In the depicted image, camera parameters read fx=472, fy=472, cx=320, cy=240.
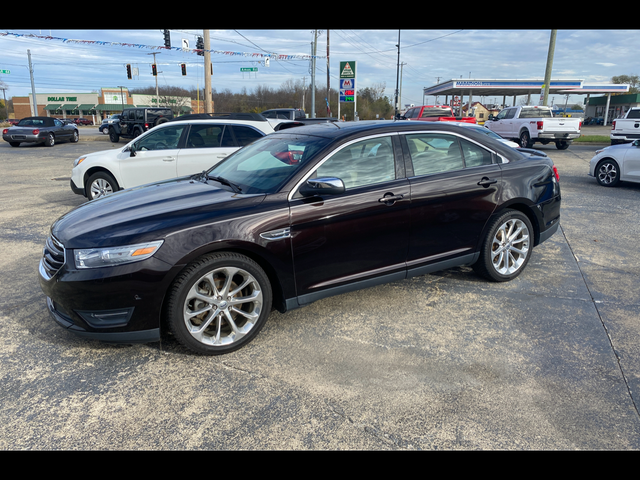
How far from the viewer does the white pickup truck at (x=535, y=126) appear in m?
19.7

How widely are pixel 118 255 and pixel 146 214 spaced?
1.47 ft

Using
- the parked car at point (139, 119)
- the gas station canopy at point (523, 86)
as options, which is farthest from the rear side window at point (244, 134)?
the gas station canopy at point (523, 86)

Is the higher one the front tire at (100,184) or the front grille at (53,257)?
the front grille at (53,257)

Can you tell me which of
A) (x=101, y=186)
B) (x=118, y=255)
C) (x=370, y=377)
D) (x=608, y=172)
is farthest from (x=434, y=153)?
(x=608, y=172)

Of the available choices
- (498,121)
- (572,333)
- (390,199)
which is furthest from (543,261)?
(498,121)

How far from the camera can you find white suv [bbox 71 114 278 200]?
8.31 metres

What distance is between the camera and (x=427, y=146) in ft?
14.6

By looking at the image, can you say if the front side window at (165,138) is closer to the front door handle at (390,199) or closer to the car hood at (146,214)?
the car hood at (146,214)

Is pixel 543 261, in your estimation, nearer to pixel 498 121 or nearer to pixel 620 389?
pixel 620 389

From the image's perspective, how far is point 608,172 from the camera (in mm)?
10992

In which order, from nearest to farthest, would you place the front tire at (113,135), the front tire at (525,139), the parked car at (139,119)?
the front tire at (525,139), the parked car at (139,119), the front tire at (113,135)

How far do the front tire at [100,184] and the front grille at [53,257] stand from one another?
17.4 ft

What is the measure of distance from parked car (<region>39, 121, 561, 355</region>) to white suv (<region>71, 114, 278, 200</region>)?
12.2ft

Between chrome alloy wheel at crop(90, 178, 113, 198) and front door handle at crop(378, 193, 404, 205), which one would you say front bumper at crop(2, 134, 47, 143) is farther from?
front door handle at crop(378, 193, 404, 205)
